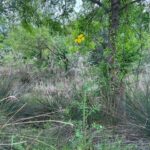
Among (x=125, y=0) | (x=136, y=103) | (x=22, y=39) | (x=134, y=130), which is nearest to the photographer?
(x=134, y=130)

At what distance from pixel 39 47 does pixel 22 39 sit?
34.3 inches

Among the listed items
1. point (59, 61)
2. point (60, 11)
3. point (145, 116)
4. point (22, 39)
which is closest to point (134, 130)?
point (145, 116)

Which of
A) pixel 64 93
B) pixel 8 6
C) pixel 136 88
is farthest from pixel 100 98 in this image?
Answer: pixel 8 6

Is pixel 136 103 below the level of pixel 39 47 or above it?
below

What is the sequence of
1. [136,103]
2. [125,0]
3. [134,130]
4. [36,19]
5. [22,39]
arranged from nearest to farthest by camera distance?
[134,130] → [136,103] → [125,0] → [36,19] → [22,39]

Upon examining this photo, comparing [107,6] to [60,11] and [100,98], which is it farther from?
[100,98]

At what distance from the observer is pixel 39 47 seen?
68.4ft

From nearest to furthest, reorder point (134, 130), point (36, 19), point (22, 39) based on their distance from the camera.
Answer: point (134, 130) < point (36, 19) < point (22, 39)

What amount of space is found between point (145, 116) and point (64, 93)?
3.92 m

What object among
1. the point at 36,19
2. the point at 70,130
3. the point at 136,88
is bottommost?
the point at 70,130

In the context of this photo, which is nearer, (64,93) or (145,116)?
(145,116)

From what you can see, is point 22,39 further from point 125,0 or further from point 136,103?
point 136,103

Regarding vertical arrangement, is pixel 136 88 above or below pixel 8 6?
below

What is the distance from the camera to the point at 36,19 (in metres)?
9.89
